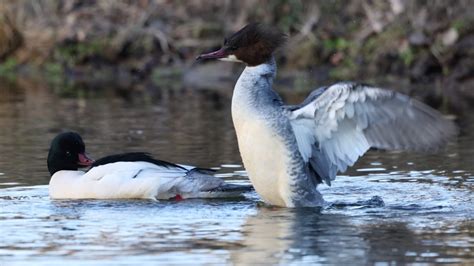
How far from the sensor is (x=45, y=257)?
7727mm

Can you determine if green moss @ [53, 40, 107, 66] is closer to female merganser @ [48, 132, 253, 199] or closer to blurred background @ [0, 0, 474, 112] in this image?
blurred background @ [0, 0, 474, 112]

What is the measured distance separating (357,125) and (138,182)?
189cm

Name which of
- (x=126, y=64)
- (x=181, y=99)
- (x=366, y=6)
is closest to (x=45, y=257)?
(x=181, y=99)

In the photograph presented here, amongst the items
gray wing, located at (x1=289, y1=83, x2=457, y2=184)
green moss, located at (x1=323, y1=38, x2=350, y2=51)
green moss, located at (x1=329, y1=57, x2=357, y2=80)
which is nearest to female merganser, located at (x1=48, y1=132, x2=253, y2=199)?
gray wing, located at (x1=289, y1=83, x2=457, y2=184)

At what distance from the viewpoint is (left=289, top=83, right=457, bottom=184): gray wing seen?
30.9 ft

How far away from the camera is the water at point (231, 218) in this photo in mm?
7762

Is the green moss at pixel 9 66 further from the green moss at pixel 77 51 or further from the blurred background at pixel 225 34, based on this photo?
the green moss at pixel 77 51

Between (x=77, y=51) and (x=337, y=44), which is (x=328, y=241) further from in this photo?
(x=77, y=51)

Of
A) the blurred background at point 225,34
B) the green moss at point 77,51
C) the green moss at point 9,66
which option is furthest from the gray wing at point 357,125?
the green moss at point 9,66

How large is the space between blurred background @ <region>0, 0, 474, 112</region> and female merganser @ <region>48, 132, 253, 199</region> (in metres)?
9.11

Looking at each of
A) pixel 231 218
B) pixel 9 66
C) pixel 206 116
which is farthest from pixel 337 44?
pixel 231 218

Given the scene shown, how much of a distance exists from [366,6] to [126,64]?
5.26 m

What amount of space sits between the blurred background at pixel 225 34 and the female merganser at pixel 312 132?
9.34 m

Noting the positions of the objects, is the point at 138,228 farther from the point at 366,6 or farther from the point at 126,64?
the point at 126,64
